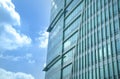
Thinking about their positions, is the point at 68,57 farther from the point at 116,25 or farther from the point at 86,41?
the point at 116,25

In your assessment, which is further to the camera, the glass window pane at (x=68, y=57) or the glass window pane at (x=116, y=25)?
the glass window pane at (x=68, y=57)

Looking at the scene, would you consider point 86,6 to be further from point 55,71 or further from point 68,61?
point 55,71

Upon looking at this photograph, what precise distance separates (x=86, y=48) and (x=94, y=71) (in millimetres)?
7995

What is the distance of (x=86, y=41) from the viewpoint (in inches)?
2539

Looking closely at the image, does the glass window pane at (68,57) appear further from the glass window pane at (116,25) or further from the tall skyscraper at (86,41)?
the glass window pane at (116,25)

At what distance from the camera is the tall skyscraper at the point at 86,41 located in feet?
176

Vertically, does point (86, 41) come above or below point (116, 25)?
above

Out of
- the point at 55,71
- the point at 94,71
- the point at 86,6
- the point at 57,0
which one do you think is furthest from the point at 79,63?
the point at 57,0

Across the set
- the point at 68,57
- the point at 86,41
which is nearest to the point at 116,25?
the point at 86,41

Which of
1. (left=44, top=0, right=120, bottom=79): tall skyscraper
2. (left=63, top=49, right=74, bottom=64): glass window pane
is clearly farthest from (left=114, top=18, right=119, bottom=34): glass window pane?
(left=63, top=49, right=74, bottom=64): glass window pane

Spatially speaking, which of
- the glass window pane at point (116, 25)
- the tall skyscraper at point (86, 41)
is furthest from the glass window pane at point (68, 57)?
the glass window pane at point (116, 25)

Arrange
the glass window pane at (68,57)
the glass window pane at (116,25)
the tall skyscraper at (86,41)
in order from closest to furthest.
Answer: the glass window pane at (116,25) → the tall skyscraper at (86,41) → the glass window pane at (68,57)

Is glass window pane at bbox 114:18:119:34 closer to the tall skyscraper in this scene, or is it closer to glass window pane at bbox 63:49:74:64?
the tall skyscraper

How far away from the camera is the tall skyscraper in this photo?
53594 mm
